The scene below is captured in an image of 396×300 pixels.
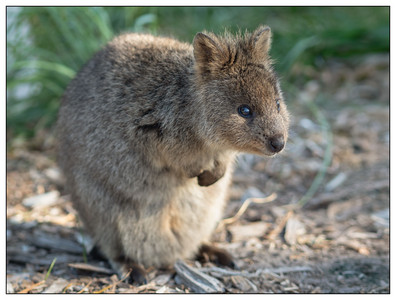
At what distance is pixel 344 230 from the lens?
5.76 m

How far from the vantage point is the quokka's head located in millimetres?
4297

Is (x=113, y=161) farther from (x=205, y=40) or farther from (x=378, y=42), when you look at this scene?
(x=378, y=42)

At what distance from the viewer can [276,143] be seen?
13.8 feet

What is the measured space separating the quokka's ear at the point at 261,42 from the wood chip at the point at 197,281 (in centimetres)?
203

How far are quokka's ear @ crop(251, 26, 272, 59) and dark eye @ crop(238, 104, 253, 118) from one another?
0.52 meters

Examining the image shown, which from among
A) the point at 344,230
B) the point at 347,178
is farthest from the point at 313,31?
the point at 344,230

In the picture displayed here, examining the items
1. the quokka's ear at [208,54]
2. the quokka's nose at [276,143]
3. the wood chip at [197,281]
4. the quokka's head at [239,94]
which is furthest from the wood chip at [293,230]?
the quokka's ear at [208,54]

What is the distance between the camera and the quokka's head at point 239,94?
4.30 metres

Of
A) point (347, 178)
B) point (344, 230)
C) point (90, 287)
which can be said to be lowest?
point (90, 287)

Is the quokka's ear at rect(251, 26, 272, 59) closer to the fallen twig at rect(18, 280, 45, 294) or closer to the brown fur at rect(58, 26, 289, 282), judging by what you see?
the brown fur at rect(58, 26, 289, 282)

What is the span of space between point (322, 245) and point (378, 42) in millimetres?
4732

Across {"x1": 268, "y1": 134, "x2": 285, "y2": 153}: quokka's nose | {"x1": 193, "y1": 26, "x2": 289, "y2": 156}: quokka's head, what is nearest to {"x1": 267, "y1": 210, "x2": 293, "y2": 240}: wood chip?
{"x1": 193, "y1": 26, "x2": 289, "y2": 156}: quokka's head

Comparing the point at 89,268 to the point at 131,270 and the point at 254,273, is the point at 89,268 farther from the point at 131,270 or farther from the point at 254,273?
the point at 254,273

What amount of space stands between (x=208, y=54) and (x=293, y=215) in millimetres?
2520
